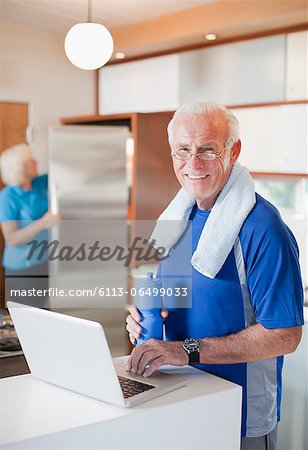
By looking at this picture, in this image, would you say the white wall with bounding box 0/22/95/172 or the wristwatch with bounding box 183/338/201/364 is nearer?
the wristwatch with bounding box 183/338/201/364

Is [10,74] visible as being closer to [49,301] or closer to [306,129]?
[49,301]

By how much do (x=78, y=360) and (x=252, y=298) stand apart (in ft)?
1.45

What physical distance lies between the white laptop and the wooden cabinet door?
371 cm

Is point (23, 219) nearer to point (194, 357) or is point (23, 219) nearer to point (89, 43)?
point (89, 43)

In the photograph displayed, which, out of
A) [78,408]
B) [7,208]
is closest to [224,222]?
[78,408]

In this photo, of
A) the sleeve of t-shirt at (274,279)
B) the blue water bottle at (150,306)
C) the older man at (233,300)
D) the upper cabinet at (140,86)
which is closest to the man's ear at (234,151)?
the older man at (233,300)

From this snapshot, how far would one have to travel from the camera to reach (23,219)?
3.73m

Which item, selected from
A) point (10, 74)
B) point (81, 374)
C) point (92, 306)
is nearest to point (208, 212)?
point (81, 374)

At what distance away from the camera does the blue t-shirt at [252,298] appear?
1.39m

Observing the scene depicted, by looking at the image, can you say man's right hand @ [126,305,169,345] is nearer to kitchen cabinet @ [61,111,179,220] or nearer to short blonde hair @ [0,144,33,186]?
short blonde hair @ [0,144,33,186]

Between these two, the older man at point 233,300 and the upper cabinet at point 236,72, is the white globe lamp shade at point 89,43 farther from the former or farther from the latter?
the older man at point 233,300

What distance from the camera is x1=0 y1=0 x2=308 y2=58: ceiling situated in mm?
3764

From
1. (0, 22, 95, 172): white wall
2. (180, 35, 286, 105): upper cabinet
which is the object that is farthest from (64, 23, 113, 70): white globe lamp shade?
(0, 22, 95, 172): white wall

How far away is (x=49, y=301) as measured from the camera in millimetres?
4562
